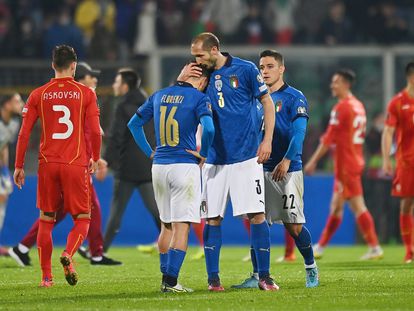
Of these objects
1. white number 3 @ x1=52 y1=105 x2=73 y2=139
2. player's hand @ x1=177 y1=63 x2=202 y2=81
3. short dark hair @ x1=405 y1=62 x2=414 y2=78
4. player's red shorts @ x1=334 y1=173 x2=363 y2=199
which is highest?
player's hand @ x1=177 y1=63 x2=202 y2=81

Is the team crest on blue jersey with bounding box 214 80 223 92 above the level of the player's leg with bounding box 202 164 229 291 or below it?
above

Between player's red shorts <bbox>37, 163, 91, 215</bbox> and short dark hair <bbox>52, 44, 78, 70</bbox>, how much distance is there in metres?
0.93

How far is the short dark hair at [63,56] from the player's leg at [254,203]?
1890 mm

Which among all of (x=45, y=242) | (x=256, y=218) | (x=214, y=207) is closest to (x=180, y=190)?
(x=214, y=207)

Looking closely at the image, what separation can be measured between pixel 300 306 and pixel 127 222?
11.4 metres

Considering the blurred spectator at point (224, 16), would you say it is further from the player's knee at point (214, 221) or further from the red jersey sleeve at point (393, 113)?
the player's knee at point (214, 221)

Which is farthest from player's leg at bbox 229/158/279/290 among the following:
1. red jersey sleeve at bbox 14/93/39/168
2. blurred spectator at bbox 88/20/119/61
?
blurred spectator at bbox 88/20/119/61

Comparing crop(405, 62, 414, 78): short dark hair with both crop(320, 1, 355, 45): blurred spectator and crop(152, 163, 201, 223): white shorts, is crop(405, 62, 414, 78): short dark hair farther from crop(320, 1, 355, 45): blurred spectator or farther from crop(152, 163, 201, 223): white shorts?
crop(320, 1, 355, 45): blurred spectator

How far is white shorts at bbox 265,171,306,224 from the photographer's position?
36.3 ft

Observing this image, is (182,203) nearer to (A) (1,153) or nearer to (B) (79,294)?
(B) (79,294)

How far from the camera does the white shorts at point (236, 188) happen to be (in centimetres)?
1055

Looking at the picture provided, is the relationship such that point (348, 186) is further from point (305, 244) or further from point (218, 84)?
point (218, 84)

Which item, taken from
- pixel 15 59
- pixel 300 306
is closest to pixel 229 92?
pixel 300 306

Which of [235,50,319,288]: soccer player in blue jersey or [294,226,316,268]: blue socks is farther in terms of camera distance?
[294,226,316,268]: blue socks
